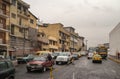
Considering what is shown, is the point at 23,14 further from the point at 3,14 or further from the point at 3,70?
the point at 3,70

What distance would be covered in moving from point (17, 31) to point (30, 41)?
7.43 m

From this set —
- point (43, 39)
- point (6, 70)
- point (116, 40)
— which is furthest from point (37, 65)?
point (43, 39)

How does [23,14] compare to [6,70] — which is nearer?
[6,70]

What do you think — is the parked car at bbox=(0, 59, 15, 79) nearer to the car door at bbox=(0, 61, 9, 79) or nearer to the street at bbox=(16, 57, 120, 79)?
the car door at bbox=(0, 61, 9, 79)

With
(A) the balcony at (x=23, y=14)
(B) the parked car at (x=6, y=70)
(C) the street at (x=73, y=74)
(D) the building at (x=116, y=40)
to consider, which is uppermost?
(A) the balcony at (x=23, y=14)

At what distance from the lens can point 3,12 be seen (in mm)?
42000

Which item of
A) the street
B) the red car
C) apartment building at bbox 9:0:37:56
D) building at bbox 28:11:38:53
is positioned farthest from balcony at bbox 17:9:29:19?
the red car

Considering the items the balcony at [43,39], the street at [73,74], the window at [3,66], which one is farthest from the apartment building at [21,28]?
the window at [3,66]

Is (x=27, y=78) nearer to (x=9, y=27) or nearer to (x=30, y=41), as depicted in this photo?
(x=9, y=27)

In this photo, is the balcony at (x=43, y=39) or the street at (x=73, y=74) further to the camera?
the balcony at (x=43, y=39)

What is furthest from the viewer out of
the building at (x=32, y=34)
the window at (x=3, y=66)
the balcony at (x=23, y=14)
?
the building at (x=32, y=34)

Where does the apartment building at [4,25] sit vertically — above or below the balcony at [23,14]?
below

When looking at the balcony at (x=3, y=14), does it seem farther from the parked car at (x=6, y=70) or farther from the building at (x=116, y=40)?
the parked car at (x=6, y=70)

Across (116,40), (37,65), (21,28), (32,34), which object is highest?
(21,28)
